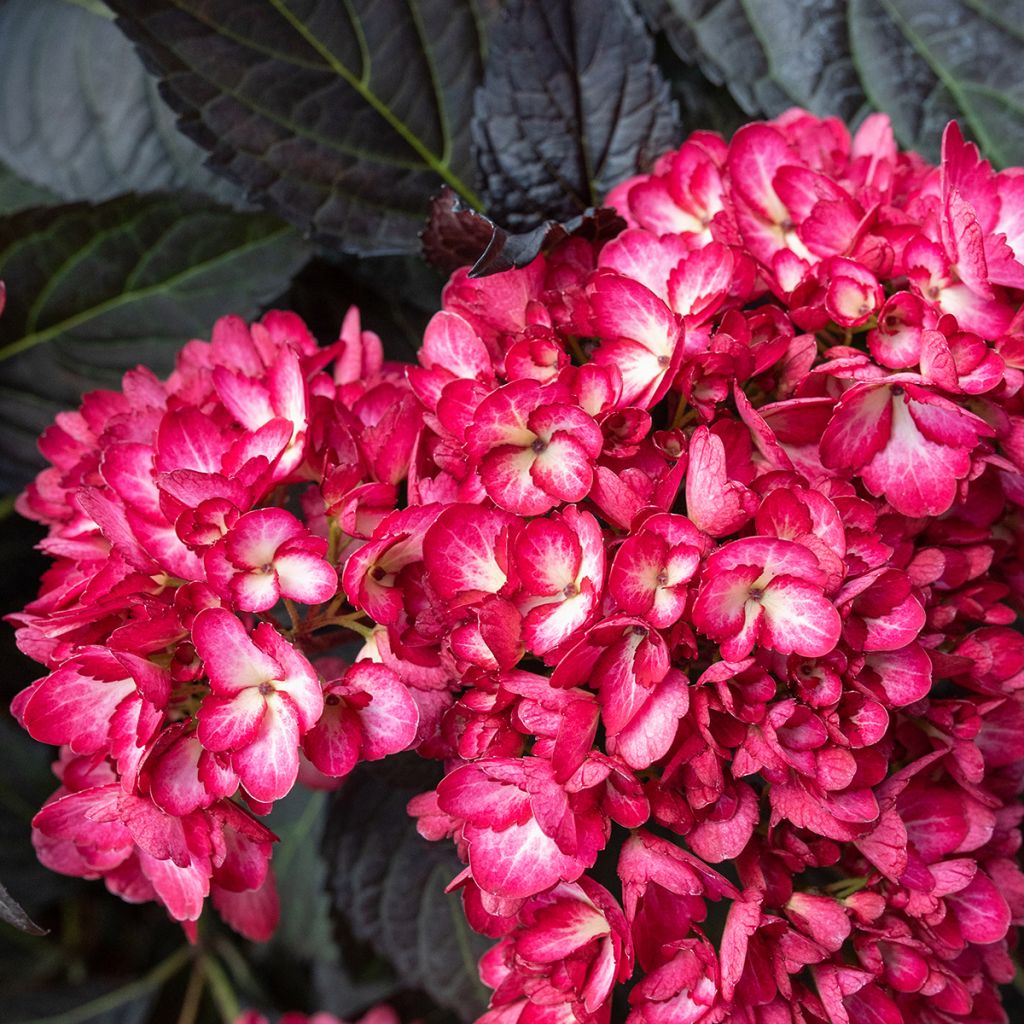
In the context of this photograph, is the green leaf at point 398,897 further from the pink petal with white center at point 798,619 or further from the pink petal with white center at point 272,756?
the pink petal with white center at point 798,619

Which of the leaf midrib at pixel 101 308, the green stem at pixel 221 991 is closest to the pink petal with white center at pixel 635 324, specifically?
the leaf midrib at pixel 101 308

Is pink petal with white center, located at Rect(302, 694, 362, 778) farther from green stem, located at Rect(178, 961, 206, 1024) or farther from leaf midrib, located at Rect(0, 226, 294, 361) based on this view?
green stem, located at Rect(178, 961, 206, 1024)

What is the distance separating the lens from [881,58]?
80cm

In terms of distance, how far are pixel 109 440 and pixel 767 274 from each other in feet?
1.23

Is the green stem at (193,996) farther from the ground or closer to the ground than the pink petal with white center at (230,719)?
closer to the ground

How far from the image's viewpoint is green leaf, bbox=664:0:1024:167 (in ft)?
2.58

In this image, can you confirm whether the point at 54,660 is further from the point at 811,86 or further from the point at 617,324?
the point at 811,86

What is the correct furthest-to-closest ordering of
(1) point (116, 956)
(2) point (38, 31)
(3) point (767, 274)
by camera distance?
(1) point (116, 956)
(2) point (38, 31)
(3) point (767, 274)

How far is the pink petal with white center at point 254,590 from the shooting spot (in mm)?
488

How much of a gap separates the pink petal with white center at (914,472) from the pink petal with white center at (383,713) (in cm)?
25

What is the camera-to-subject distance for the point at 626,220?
26.0 inches

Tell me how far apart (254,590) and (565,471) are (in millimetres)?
155

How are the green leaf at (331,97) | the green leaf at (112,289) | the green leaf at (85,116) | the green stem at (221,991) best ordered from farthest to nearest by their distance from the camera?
1. the green stem at (221,991)
2. the green leaf at (85,116)
3. the green leaf at (112,289)
4. the green leaf at (331,97)

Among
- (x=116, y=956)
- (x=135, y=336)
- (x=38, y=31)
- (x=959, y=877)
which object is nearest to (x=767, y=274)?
Result: (x=959, y=877)
